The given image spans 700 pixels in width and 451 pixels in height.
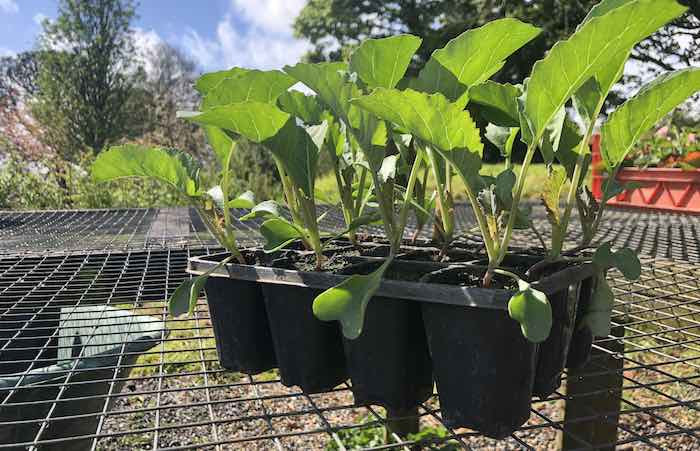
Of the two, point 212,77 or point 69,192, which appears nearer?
point 212,77

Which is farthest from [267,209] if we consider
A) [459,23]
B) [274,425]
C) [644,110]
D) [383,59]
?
[459,23]

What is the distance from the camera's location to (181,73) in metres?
19.8

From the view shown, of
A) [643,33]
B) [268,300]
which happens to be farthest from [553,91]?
[268,300]

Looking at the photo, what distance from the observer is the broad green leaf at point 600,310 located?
64 centimetres

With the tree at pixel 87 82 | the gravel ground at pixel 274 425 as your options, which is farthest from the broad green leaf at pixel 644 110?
the tree at pixel 87 82

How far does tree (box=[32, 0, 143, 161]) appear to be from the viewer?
42.2 ft

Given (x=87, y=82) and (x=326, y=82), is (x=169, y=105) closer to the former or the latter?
(x=87, y=82)

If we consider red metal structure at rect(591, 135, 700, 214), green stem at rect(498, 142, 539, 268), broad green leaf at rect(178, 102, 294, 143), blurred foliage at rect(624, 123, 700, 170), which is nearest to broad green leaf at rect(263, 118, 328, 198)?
broad green leaf at rect(178, 102, 294, 143)

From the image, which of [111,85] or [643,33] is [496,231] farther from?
[111,85]

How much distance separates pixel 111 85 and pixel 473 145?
50.4 ft

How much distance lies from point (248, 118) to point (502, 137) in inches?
15.3

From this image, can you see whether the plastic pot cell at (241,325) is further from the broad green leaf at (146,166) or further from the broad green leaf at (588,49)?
the broad green leaf at (588,49)

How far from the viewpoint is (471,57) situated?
60 centimetres

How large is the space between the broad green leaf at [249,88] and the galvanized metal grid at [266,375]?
32cm
